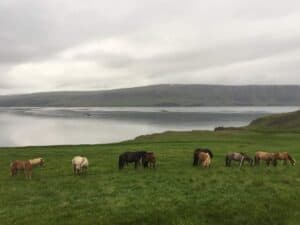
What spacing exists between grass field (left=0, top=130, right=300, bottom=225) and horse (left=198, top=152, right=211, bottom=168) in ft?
2.28

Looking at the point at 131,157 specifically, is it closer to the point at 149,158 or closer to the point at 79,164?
the point at 149,158

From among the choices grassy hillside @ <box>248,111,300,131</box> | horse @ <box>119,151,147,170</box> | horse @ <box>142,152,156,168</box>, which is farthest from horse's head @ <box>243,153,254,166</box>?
grassy hillside @ <box>248,111,300,131</box>

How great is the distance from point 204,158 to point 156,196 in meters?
11.7

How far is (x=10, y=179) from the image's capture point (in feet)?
90.9

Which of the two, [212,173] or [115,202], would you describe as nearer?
[115,202]

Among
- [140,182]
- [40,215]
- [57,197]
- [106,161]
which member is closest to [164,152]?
[106,161]

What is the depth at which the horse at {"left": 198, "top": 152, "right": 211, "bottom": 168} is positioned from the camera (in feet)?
104

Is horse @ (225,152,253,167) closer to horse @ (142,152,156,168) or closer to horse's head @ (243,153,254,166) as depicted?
horse's head @ (243,153,254,166)

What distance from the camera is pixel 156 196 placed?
21.5m

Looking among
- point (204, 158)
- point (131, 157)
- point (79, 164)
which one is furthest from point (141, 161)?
point (79, 164)

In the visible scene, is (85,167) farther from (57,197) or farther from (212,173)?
(212,173)

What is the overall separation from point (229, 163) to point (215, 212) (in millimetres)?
14887

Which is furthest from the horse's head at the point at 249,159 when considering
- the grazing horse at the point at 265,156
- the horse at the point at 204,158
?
the horse at the point at 204,158

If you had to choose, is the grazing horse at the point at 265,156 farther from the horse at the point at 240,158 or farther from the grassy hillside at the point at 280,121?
the grassy hillside at the point at 280,121
